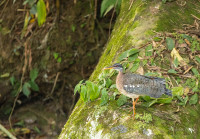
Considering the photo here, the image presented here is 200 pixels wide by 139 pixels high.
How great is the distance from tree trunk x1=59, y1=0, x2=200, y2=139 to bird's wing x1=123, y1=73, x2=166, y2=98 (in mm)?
185

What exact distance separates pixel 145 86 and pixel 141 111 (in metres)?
0.29

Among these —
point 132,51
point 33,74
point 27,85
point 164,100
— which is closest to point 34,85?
point 27,85

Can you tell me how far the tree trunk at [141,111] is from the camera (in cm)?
305

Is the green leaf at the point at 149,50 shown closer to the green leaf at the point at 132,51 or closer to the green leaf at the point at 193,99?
the green leaf at the point at 132,51

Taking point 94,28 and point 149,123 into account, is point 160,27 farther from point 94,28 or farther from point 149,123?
point 94,28

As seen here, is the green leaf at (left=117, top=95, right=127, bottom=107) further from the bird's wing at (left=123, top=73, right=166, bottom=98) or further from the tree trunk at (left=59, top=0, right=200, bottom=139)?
the bird's wing at (left=123, top=73, right=166, bottom=98)

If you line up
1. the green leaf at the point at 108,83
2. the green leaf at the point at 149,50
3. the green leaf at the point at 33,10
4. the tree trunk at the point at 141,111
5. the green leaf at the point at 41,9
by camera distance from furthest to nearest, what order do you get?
the green leaf at the point at 33,10, the green leaf at the point at 41,9, the green leaf at the point at 149,50, the green leaf at the point at 108,83, the tree trunk at the point at 141,111

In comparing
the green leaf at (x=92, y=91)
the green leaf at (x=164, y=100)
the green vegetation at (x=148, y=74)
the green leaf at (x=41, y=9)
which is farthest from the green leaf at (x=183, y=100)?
the green leaf at (x=41, y=9)

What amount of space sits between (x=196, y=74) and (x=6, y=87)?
534 centimetres

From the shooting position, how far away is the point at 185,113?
10.9ft

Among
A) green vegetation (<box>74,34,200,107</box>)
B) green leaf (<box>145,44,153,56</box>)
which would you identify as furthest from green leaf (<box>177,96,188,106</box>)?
green leaf (<box>145,44,153,56</box>)

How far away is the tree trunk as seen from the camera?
305cm

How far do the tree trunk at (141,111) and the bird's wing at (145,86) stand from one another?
0.61 feet

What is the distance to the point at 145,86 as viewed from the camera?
3.31 metres
